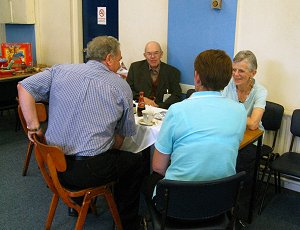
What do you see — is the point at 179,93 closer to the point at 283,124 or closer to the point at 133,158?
the point at 283,124

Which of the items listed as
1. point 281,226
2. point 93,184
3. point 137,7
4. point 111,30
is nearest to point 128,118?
point 93,184

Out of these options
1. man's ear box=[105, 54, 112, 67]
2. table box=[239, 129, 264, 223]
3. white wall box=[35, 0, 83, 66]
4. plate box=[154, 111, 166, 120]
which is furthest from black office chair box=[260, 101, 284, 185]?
white wall box=[35, 0, 83, 66]

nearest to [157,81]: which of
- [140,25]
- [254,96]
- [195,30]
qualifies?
[195,30]

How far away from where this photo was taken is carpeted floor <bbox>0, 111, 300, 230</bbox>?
244 cm

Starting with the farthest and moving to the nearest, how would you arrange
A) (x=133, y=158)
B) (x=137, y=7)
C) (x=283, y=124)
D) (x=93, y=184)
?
(x=137, y=7)
(x=283, y=124)
(x=133, y=158)
(x=93, y=184)

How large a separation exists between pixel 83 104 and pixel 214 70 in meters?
0.77

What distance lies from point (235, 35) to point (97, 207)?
6.23 ft

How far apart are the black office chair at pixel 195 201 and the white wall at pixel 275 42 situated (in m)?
1.60

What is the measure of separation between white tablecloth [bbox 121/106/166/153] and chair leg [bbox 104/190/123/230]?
0.40 m

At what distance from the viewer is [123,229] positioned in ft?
7.50

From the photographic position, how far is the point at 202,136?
1.48 m

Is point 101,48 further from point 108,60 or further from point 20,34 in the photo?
point 20,34

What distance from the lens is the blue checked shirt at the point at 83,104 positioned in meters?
1.92

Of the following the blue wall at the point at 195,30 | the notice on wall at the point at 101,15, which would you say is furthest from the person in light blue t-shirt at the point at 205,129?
the notice on wall at the point at 101,15
